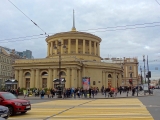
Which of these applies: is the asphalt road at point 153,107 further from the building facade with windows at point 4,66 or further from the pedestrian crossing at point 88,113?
the building facade with windows at point 4,66

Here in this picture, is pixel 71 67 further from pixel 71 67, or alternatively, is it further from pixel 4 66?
pixel 4 66

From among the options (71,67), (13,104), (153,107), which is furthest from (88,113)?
(71,67)

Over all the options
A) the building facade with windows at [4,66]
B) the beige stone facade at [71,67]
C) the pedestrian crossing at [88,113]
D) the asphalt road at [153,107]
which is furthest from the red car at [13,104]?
the building facade with windows at [4,66]

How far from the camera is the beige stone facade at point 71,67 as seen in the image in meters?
53.5

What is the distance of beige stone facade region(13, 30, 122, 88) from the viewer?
53.5 metres

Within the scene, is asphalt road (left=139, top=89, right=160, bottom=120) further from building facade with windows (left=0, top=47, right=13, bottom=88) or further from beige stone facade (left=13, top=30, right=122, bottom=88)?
building facade with windows (left=0, top=47, right=13, bottom=88)

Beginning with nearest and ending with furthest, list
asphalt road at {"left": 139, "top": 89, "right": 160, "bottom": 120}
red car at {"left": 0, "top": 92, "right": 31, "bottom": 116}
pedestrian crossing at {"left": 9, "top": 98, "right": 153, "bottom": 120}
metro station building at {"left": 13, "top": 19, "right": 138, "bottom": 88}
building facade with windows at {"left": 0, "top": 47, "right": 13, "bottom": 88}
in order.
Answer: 1. pedestrian crossing at {"left": 9, "top": 98, "right": 153, "bottom": 120}
2. asphalt road at {"left": 139, "top": 89, "right": 160, "bottom": 120}
3. red car at {"left": 0, "top": 92, "right": 31, "bottom": 116}
4. metro station building at {"left": 13, "top": 19, "right": 138, "bottom": 88}
5. building facade with windows at {"left": 0, "top": 47, "right": 13, "bottom": 88}

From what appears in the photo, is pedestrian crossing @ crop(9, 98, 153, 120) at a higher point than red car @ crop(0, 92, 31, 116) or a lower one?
lower

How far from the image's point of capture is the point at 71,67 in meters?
52.7

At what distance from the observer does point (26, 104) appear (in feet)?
49.1

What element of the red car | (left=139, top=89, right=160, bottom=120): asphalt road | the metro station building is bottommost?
(left=139, top=89, right=160, bottom=120): asphalt road

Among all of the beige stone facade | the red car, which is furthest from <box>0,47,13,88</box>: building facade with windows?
the red car

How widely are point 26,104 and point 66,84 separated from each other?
1511 inches

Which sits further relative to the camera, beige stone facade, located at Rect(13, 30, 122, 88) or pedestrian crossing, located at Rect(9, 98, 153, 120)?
beige stone facade, located at Rect(13, 30, 122, 88)
